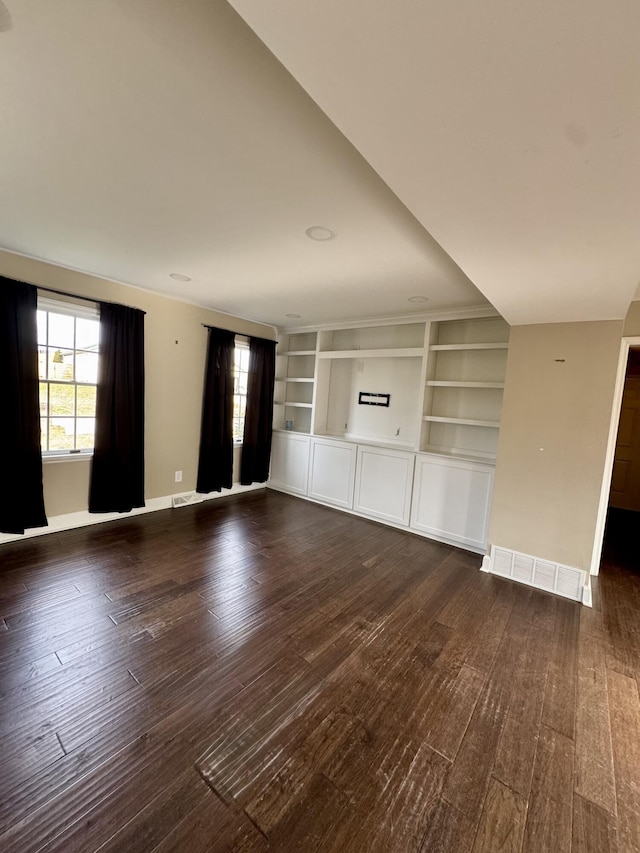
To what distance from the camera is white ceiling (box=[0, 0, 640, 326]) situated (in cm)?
76

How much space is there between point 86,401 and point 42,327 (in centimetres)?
76

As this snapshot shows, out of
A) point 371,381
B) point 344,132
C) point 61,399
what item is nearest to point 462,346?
point 371,381

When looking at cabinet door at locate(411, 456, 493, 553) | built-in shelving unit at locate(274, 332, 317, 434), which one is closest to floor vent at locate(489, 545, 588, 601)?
cabinet door at locate(411, 456, 493, 553)

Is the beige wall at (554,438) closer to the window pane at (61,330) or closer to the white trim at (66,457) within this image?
the white trim at (66,457)

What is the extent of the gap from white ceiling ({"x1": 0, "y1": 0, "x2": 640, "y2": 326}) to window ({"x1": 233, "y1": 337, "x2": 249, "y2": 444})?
8.11 ft

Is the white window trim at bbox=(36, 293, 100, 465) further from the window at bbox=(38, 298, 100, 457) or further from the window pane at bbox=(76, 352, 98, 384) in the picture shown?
the window pane at bbox=(76, 352, 98, 384)

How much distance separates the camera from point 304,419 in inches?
225

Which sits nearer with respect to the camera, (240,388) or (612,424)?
(612,424)

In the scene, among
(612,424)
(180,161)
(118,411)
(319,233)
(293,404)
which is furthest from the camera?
(293,404)

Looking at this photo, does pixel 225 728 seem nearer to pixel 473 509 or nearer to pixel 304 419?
pixel 473 509

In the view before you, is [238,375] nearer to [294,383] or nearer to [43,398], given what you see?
[294,383]

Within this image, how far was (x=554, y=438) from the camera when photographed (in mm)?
2916

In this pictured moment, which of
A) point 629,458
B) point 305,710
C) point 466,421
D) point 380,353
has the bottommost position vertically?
point 305,710

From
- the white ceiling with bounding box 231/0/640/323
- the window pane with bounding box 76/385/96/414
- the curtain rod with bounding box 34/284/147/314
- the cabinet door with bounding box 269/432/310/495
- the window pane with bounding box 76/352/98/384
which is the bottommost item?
the cabinet door with bounding box 269/432/310/495
